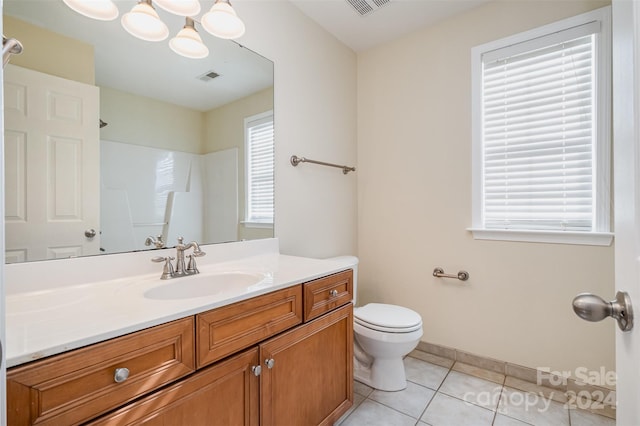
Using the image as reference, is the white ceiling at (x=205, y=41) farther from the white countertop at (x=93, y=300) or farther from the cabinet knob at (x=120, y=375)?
the cabinet knob at (x=120, y=375)

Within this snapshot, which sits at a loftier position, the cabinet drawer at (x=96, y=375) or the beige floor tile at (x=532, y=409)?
the cabinet drawer at (x=96, y=375)

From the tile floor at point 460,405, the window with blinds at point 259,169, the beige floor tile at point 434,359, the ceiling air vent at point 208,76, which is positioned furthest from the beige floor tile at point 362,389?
the ceiling air vent at point 208,76

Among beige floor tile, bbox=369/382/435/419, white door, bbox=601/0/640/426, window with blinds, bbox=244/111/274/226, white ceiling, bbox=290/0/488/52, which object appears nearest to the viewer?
white door, bbox=601/0/640/426

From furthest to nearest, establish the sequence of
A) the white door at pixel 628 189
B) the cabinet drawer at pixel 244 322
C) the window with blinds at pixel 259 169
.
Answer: the window with blinds at pixel 259 169
the cabinet drawer at pixel 244 322
the white door at pixel 628 189

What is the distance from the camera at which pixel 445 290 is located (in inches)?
84.4

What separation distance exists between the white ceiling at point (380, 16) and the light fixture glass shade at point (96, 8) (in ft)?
3.85

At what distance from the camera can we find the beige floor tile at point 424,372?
1856mm

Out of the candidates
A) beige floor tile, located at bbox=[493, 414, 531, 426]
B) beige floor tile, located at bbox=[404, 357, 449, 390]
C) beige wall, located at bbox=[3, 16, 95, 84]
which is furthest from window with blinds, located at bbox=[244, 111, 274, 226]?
beige floor tile, located at bbox=[493, 414, 531, 426]

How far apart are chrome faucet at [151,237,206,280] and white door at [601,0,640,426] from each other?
1.28m

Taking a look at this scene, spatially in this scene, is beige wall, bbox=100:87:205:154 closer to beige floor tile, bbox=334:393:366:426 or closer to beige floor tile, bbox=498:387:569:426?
beige floor tile, bbox=334:393:366:426

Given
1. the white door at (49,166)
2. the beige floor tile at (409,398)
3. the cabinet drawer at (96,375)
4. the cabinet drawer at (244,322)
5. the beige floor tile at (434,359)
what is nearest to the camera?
the cabinet drawer at (96,375)

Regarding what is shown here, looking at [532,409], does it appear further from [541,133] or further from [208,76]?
[208,76]

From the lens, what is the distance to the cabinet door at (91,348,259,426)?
743 mm

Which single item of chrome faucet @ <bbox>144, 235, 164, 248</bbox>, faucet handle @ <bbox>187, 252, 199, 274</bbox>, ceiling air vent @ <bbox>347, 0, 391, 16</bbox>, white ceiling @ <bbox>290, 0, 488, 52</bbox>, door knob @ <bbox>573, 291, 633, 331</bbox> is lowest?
faucet handle @ <bbox>187, 252, 199, 274</bbox>
